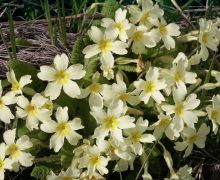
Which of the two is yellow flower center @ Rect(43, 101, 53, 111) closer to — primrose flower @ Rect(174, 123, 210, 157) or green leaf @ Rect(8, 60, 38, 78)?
green leaf @ Rect(8, 60, 38, 78)

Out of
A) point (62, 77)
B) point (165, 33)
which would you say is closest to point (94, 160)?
point (62, 77)

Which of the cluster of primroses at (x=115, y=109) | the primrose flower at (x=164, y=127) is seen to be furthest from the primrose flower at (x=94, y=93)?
the primrose flower at (x=164, y=127)

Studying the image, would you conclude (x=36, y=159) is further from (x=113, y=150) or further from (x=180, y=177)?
(x=180, y=177)

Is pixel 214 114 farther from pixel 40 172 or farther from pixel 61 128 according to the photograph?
pixel 40 172

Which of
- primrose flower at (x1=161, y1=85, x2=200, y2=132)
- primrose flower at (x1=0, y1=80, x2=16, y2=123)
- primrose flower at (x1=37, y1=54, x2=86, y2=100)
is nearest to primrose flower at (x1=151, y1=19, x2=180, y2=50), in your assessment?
primrose flower at (x1=161, y1=85, x2=200, y2=132)

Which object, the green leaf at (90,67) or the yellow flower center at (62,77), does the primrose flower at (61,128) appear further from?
the green leaf at (90,67)
